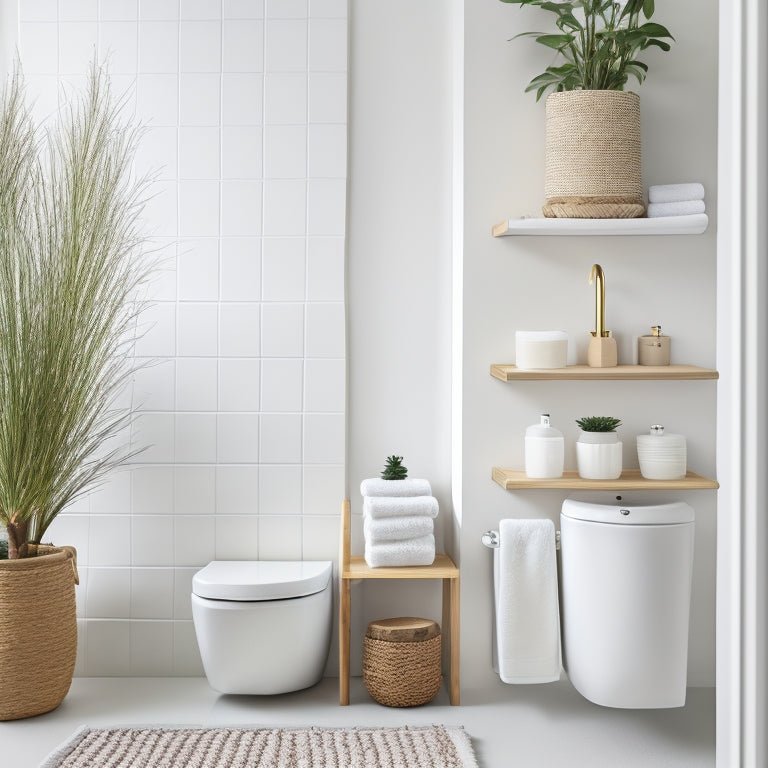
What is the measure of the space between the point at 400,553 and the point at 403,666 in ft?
1.07

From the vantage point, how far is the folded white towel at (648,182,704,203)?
7.72 feet

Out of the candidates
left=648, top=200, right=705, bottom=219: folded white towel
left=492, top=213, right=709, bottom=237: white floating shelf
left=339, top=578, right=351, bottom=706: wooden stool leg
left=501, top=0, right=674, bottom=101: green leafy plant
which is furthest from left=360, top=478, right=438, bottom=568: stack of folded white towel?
left=501, top=0, right=674, bottom=101: green leafy plant

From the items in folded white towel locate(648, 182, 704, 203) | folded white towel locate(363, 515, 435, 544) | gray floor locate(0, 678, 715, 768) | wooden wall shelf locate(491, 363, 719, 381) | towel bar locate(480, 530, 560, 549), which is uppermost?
folded white towel locate(648, 182, 704, 203)

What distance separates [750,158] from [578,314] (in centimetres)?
198

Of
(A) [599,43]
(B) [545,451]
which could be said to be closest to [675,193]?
(A) [599,43]

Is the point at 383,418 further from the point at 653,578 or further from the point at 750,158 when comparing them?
the point at 750,158

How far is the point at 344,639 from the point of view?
95.0 inches

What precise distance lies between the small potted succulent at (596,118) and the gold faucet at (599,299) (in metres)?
0.17

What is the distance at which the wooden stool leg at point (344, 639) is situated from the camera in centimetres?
241

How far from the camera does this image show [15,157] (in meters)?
2.30

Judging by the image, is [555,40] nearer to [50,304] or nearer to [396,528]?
[396,528]

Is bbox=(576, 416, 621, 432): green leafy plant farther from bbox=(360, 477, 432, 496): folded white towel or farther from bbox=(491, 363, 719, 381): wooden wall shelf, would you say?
bbox=(360, 477, 432, 496): folded white towel

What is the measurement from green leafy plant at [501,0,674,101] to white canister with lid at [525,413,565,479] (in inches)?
39.3

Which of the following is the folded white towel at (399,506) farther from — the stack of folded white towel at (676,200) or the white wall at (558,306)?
the stack of folded white towel at (676,200)
